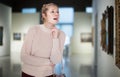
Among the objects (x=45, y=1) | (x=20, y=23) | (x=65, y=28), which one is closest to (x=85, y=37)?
(x=65, y=28)

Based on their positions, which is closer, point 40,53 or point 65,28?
point 40,53

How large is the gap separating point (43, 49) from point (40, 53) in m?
0.04

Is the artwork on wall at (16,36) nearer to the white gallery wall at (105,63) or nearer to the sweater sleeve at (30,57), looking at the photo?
the white gallery wall at (105,63)

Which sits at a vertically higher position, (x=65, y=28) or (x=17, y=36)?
(x=65, y=28)

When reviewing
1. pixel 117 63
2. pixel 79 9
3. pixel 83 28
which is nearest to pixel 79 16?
pixel 83 28

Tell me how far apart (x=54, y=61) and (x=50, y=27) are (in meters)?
0.31

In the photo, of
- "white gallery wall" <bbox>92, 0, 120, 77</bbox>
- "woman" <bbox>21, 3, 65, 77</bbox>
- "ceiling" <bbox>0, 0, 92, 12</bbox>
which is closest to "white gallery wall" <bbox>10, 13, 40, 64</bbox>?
"ceiling" <bbox>0, 0, 92, 12</bbox>

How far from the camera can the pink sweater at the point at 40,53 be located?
249 cm

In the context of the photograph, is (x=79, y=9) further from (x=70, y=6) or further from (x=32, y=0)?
(x=32, y=0)

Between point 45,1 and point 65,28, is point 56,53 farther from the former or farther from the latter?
point 45,1

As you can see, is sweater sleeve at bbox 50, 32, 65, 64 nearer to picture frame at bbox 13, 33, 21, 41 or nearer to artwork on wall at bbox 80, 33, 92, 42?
artwork on wall at bbox 80, 33, 92, 42

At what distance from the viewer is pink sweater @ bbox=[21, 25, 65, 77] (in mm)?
2488

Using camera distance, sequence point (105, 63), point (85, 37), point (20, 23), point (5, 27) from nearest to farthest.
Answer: point (105, 63), point (5, 27), point (85, 37), point (20, 23)

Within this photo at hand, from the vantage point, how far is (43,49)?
249cm
